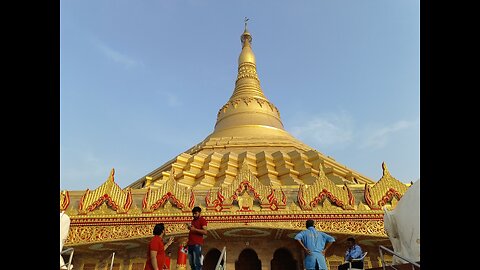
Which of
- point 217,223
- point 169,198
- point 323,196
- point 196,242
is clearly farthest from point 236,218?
point 196,242

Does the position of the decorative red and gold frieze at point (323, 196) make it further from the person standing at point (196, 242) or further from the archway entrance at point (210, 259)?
the person standing at point (196, 242)

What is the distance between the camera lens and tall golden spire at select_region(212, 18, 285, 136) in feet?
73.4

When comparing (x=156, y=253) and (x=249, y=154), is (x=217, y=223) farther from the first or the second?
(x=249, y=154)

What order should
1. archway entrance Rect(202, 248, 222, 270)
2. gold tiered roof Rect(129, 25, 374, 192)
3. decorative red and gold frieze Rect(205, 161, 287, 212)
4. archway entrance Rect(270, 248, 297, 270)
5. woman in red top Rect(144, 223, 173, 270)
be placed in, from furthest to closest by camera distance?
gold tiered roof Rect(129, 25, 374, 192)
archway entrance Rect(270, 248, 297, 270)
archway entrance Rect(202, 248, 222, 270)
decorative red and gold frieze Rect(205, 161, 287, 212)
woman in red top Rect(144, 223, 173, 270)

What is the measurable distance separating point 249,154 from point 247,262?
20.6ft

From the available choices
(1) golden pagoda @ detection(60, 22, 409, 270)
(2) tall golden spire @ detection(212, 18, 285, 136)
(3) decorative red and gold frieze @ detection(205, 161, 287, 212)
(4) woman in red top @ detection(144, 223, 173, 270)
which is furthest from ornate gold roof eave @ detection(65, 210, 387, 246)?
(2) tall golden spire @ detection(212, 18, 285, 136)

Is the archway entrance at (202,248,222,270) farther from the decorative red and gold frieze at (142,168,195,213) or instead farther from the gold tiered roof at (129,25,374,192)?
the gold tiered roof at (129,25,374,192)

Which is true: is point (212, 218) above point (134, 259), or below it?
above

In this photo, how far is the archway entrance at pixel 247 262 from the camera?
39.0 ft
